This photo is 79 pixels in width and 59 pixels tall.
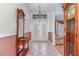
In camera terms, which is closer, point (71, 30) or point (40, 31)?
point (71, 30)

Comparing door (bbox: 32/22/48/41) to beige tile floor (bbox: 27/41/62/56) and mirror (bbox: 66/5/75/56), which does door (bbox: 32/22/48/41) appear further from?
mirror (bbox: 66/5/75/56)

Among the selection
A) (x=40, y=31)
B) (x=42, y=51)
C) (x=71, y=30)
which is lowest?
(x=42, y=51)

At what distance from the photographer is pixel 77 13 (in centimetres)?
275

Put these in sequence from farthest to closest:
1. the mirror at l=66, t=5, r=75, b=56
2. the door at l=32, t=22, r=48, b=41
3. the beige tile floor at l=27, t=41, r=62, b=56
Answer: the door at l=32, t=22, r=48, b=41 < the beige tile floor at l=27, t=41, r=62, b=56 < the mirror at l=66, t=5, r=75, b=56

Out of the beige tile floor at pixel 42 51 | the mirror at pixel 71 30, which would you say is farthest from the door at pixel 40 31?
the mirror at pixel 71 30

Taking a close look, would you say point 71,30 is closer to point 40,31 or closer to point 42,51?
point 42,51

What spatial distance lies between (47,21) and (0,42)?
783 centimetres

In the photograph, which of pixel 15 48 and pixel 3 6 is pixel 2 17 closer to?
pixel 3 6

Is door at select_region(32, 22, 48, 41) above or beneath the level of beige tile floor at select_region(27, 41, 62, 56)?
above

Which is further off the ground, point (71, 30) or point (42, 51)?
point (71, 30)

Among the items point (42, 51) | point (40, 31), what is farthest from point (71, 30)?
point (40, 31)

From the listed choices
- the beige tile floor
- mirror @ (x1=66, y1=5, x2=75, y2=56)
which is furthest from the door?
mirror @ (x1=66, y1=5, x2=75, y2=56)

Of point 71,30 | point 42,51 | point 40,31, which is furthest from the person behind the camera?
point 40,31

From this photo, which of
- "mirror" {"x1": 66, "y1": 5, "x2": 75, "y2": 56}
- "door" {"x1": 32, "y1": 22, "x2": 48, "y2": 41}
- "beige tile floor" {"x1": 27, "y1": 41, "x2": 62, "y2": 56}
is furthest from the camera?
"door" {"x1": 32, "y1": 22, "x2": 48, "y2": 41}
